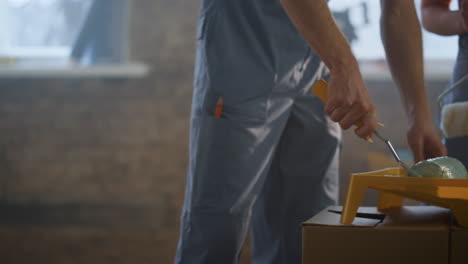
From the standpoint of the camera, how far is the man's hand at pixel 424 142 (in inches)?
45.4

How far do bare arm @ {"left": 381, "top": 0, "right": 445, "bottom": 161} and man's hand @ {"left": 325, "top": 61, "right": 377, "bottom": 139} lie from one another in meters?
0.24

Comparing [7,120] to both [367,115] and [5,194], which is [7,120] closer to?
[5,194]

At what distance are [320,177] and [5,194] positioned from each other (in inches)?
97.4

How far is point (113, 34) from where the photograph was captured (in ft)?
10.4

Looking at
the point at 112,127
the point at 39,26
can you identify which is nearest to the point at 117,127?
the point at 112,127

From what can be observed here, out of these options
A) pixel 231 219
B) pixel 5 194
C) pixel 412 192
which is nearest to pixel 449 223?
pixel 412 192

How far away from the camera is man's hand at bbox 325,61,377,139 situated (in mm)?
959

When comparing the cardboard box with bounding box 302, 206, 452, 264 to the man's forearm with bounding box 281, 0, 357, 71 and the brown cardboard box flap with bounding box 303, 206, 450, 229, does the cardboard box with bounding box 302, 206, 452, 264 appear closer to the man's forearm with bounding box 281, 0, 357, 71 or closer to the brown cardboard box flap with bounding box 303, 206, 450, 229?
the brown cardboard box flap with bounding box 303, 206, 450, 229

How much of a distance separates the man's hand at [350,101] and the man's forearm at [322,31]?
0.06ft

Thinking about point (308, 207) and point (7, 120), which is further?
point (7, 120)

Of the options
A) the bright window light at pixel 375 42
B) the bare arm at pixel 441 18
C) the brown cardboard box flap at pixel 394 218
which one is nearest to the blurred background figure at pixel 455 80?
the bare arm at pixel 441 18

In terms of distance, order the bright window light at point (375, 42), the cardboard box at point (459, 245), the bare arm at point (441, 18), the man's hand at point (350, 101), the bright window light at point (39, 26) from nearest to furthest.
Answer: the cardboard box at point (459, 245) → the man's hand at point (350, 101) → the bare arm at point (441, 18) → the bright window light at point (375, 42) → the bright window light at point (39, 26)

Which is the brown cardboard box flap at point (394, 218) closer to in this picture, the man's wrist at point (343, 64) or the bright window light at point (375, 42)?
the man's wrist at point (343, 64)

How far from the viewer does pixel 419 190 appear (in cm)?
82
